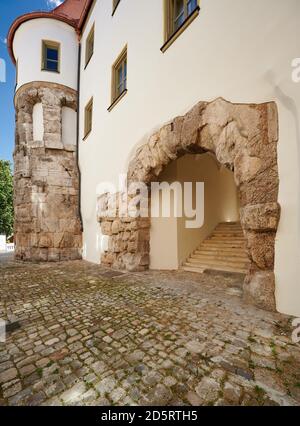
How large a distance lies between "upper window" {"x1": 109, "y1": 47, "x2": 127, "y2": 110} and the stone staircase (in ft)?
15.7

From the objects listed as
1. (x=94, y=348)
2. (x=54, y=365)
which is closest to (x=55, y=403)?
(x=54, y=365)

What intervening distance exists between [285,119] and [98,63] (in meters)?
6.54

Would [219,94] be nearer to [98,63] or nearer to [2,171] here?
[98,63]

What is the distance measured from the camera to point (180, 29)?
378 centimetres

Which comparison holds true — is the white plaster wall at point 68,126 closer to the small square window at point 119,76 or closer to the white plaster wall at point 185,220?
the small square window at point 119,76

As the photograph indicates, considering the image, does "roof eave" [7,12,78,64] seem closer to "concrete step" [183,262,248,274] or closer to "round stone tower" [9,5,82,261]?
"round stone tower" [9,5,82,261]

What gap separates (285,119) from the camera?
8.20ft

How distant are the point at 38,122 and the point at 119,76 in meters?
3.44

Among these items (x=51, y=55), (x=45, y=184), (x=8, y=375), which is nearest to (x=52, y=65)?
(x=51, y=55)

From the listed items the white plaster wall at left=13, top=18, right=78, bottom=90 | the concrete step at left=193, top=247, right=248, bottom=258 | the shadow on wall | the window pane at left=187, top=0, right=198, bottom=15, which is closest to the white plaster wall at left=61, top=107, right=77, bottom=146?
the white plaster wall at left=13, top=18, right=78, bottom=90

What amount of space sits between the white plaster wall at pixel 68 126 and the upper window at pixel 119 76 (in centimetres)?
267

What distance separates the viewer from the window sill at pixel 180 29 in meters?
3.52

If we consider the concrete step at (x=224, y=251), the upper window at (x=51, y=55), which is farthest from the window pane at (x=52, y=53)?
the concrete step at (x=224, y=251)

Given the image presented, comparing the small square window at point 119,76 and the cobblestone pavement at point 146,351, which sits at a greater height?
the small square window at point 119,76
